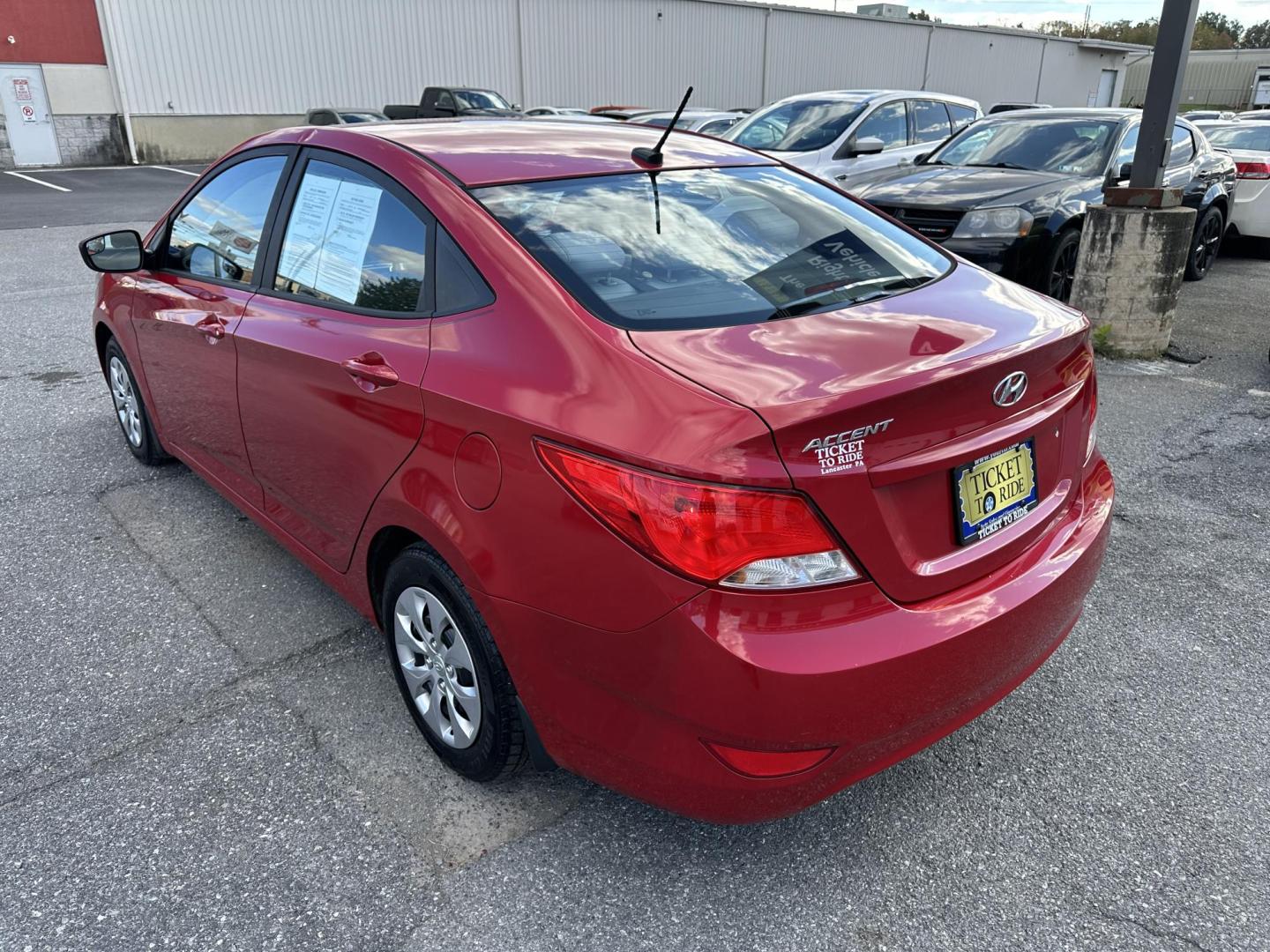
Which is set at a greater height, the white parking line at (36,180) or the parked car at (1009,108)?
the parked car at (1009,108)

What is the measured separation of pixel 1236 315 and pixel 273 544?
322 inches

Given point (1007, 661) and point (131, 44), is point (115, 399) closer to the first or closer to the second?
point (1007, 661)

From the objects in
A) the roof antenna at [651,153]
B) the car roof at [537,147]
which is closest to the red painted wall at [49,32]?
the car roof at [537,147]

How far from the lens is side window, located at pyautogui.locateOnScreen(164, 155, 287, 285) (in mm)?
3254

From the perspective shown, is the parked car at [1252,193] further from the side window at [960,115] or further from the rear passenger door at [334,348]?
the rear passenger door at [334,348]

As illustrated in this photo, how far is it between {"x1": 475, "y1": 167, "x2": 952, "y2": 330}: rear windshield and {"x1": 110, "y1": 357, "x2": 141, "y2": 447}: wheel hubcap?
2888mm

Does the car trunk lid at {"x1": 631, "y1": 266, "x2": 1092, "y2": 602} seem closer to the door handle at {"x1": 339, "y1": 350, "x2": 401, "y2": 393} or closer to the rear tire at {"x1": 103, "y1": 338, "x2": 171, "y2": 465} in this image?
the door handle at {"x1": 339, "y1": 350, "x2": 401, "y2": 393}

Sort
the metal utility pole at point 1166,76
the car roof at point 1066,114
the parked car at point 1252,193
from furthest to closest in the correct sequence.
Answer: the parked car at point 1252,193, the car roof at point 1066,114, the metal utility pole at point 1166,76

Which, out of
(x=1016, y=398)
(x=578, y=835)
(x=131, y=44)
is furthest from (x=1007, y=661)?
(x=131, y=44)

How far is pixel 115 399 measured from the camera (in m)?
4.86

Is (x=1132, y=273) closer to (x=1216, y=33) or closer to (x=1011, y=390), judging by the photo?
(x=1011, y=390)

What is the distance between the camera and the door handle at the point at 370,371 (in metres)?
2.44

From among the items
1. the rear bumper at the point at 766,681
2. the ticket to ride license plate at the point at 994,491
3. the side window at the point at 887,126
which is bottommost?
the rear bumper at the point at 766,681

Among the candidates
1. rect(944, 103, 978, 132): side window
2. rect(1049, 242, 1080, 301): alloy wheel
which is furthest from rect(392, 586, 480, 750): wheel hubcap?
rect(944, 103, 978, 132): side window
